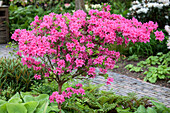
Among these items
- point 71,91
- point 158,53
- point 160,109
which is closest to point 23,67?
point 71,91

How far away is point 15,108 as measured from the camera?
90.0 inches

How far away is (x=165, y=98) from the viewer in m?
4.10

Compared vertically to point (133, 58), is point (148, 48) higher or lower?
higher

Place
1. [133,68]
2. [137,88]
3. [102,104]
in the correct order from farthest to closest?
[133,68] < [137,88] < [102,104]

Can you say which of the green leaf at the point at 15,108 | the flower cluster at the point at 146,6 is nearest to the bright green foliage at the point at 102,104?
the green leaf at the point at 15,108

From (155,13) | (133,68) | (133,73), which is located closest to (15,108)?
(133,73)

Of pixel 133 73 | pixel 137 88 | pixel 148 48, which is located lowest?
pixel 137 88

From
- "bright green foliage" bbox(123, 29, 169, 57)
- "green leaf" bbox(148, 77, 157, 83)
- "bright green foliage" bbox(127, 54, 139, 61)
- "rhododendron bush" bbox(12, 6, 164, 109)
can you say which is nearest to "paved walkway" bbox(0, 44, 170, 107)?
"green leaf" bbox(148, 77, 157, 83)

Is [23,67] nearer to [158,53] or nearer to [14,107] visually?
[14,107]

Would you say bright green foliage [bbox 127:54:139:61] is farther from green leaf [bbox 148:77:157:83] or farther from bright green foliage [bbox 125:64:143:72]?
green leaf [bbox 148:77:157:83]

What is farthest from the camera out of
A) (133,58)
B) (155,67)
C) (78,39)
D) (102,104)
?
(133,58)

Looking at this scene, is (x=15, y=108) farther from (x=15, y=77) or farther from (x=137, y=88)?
(x=137, y=88)

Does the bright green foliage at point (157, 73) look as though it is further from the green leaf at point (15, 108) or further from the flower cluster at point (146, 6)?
the green leaf at point (15, 108)

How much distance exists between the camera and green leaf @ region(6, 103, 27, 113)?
2268mm
